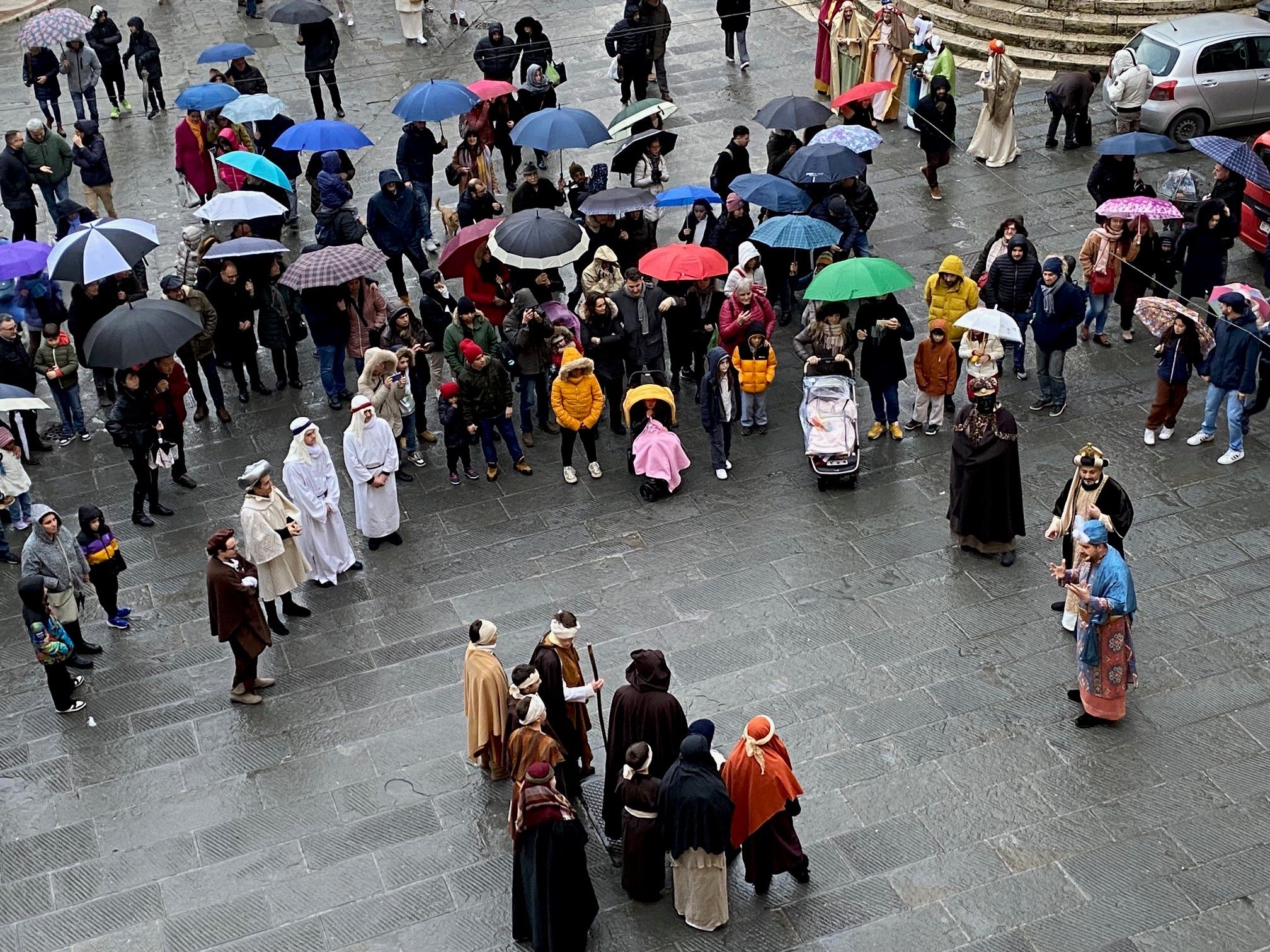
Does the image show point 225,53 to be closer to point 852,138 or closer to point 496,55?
point 496,55

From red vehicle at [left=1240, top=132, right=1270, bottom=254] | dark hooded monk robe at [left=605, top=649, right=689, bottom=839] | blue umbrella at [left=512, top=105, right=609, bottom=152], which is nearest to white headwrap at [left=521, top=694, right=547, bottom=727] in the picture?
dark hooded monk robe at [left=605, top=649, right=689, bottom=839]

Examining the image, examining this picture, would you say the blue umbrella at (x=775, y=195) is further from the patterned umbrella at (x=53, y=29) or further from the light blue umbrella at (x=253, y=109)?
the patterned umbrella at (x=53, y=29)

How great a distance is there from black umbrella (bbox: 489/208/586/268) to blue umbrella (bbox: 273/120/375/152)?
346 cm

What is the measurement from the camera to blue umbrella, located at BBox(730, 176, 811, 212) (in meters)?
15.4

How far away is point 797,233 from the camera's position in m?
14.4

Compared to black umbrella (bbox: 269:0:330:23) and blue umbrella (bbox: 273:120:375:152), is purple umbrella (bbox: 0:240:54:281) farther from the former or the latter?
black umbrella (bbox: 269:0:330:23)

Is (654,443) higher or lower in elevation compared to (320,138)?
lower

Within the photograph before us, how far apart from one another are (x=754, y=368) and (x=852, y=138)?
3919mm

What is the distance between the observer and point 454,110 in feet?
56.9

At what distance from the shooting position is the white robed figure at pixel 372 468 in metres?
12.2

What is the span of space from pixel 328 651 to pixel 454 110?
793cm

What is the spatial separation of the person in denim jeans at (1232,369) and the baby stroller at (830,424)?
9.88ft

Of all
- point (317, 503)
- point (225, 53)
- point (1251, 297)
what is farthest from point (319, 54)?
point (1251, 297)

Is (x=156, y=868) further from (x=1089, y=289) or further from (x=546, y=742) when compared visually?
(x=1089, y=289)
